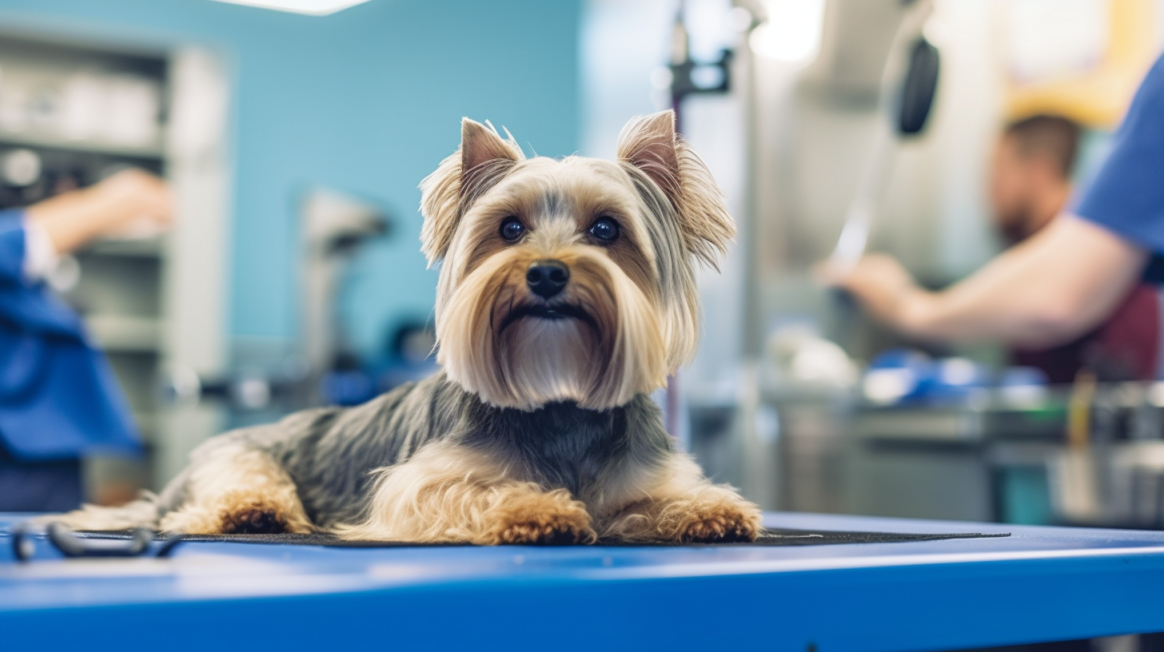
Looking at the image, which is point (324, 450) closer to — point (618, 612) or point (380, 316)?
point (618, 612)

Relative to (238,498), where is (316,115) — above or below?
above

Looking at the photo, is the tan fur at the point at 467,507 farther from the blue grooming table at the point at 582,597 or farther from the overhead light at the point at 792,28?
the overhead light at the point at 792,28

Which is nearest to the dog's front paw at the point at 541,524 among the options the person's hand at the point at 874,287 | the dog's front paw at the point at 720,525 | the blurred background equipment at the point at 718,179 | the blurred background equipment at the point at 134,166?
the dog's front paw at the point at 720,525

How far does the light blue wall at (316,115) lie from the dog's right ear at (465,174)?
508 cm

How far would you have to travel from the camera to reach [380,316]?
687 centimetres

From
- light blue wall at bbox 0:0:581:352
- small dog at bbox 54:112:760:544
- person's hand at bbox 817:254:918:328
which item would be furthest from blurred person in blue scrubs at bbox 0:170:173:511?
light blue wall at bbox 0:0:581:352

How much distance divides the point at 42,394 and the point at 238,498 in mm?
1274

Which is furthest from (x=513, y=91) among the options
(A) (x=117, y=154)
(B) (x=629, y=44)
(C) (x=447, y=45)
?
(A) (x=117, y=154)

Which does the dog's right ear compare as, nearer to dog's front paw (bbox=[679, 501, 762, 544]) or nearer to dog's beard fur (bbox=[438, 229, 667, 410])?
dog's beard fur (bbox=[438, 229, 667, 410])

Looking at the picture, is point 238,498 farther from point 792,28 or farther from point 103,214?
point 792,28

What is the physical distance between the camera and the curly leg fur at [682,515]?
984mm

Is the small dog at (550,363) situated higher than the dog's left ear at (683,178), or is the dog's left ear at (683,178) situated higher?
the dog's left ear at (683,178)

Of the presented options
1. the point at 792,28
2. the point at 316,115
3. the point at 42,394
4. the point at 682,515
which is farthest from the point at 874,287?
the point at 316,115

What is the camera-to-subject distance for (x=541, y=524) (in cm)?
91
